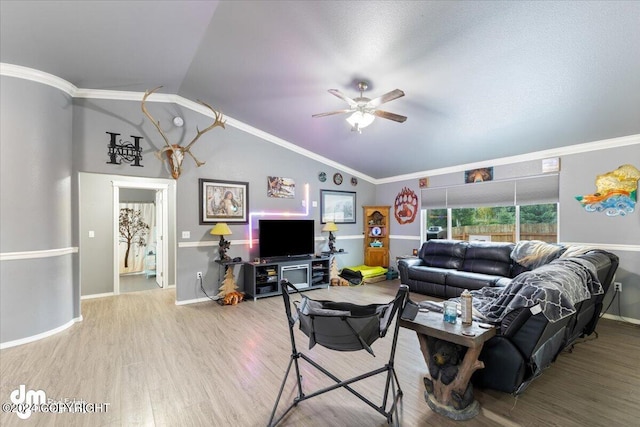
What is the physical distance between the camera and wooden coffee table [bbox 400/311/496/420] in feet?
6.37

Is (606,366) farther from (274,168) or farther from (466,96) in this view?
(274,168)

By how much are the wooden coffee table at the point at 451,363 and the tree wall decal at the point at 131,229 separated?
696cm

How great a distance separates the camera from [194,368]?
2.66m

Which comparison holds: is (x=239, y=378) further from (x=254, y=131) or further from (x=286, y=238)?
(x=254, y=131)

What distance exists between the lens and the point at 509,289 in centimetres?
230

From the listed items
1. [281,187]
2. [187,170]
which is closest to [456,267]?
[281,187]

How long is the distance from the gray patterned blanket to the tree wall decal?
7211mm

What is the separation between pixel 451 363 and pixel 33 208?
14.8ft

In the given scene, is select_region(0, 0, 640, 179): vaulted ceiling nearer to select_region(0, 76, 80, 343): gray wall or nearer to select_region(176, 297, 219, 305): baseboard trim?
select_region(0, 76, 80, 343): gray wall

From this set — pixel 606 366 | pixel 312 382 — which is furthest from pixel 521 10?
pixel 312 382

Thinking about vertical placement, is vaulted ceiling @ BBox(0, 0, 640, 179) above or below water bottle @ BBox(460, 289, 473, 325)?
above

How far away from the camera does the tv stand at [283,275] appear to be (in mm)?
4969

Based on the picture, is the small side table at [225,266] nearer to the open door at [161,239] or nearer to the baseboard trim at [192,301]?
the baseboard trim at [192,301]

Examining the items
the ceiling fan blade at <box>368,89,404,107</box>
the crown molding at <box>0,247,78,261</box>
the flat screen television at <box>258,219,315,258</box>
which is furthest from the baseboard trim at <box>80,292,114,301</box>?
the ceiling fan blade at <box>368,89,404,107</box>
